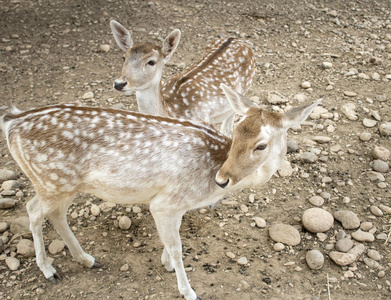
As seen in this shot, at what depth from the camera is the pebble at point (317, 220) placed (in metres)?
4.02

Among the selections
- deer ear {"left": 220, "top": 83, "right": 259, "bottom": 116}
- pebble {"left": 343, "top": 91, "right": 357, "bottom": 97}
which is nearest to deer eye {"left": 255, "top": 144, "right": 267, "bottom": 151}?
deer ear {"left": 220, "top": 83, "right": 259, "bottom": 116}

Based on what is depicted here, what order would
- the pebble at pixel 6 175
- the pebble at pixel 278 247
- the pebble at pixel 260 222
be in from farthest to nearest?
1. the pebble at pixel 6 175
2. the pebble at pixel 260 222
3. the pebble at pixel 278 247

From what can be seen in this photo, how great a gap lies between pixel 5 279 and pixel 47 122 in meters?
1.44

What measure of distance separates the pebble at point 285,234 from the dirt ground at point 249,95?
0.19 ft

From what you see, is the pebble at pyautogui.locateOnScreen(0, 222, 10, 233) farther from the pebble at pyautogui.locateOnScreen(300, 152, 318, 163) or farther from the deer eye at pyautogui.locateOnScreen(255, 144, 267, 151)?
the pebble at pyautogui.locateOnScreen(300, 152, 318, 163)

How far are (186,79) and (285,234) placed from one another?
2.28 meters

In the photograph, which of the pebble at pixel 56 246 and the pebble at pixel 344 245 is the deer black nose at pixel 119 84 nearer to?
the pebble at pixel 56 246

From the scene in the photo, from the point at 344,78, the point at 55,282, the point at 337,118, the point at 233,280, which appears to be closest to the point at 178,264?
the point at 233,280

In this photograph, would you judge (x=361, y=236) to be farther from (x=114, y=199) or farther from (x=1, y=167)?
(x=1, y=167)

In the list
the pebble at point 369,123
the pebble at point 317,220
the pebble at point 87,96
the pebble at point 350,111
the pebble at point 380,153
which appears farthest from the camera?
the pebble at point 87,96

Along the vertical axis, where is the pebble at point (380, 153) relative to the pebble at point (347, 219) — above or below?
above

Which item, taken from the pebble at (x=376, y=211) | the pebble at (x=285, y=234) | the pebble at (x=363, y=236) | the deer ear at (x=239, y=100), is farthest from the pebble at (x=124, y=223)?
the pebble at (x=376, y=211)

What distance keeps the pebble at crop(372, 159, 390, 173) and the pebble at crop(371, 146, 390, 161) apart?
0.09m

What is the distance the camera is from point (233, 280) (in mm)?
3566
